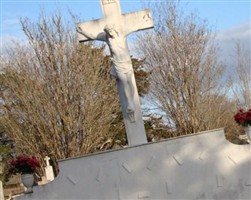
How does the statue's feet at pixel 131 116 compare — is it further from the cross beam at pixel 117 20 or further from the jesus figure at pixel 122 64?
the cross beam at pixel 117 20

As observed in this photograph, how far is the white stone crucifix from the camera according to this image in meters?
9.43

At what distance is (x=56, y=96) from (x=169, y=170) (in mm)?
12524

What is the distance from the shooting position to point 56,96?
20.5 m

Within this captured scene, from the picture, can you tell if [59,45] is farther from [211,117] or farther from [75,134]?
[211,117]

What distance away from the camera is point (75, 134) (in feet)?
69.0

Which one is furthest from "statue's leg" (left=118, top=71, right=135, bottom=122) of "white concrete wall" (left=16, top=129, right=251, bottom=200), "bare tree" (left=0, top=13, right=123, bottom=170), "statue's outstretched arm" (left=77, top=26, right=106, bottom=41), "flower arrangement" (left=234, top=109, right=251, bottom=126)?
"bare tree" (left=0, top=13, right=123, bottom=170)

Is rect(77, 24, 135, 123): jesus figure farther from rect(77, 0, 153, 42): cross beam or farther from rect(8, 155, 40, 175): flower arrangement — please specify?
rect(8, 155, 40, 175): flower arrangement

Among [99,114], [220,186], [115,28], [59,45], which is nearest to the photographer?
[220,186]

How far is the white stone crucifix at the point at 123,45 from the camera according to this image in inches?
371

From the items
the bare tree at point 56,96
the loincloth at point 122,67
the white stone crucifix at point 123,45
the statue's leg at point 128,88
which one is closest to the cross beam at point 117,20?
the white stone crucifix at point 123,45

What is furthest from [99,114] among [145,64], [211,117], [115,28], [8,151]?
[115,28]

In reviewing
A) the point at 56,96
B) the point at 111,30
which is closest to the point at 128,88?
the point at 111,30

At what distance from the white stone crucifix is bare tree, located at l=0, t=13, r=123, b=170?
1095cm

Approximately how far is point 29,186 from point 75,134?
11.9 meters
